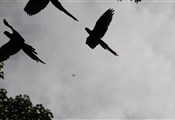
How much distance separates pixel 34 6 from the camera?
2832 millimetres

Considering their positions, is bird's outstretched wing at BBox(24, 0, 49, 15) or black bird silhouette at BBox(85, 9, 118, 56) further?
black bird silhouette at BBox(85, 9, 118, 56)

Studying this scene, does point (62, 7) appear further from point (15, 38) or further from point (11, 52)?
point (11, 52)

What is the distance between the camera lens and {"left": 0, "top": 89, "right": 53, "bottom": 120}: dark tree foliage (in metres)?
17.5

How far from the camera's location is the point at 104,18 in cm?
415

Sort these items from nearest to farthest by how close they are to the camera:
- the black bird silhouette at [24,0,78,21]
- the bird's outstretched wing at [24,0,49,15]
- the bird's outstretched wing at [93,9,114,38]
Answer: the black bird silhouette at [24,0,78,21], the bird's outstretched wing at [24,0,49,15], the bird's outstretched wing at [93,9,114,38]

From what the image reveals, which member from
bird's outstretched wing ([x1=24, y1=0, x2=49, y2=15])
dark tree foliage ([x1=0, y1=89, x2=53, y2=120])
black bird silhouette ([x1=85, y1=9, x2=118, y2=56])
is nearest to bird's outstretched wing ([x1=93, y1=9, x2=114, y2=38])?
black bird silhouette ([x1=85, y1=9, x2=118, y2=56])

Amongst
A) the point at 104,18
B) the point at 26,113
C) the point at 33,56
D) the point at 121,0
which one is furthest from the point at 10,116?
the point at 33,56

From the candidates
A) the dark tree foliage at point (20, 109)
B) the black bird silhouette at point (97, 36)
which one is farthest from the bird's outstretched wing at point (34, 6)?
the dark tree foliage at point (20, 109)

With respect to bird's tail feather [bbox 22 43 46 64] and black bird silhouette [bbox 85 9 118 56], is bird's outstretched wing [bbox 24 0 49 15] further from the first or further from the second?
black bird silhouette [bbox 85 9 118 56]

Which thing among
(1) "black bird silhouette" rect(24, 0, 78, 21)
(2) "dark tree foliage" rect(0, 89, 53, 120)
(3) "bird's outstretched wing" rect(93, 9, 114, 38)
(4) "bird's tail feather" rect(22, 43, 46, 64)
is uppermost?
(2) "dark tree foliage" rect(0, 89, 53, 120)

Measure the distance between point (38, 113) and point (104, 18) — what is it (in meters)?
14.1

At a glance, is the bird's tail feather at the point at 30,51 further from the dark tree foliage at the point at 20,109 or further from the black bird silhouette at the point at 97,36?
the dark tree foliage at the point at 20,109

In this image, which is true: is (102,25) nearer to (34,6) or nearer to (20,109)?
(34,6)

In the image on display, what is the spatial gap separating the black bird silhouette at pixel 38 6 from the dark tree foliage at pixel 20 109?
1484cm
